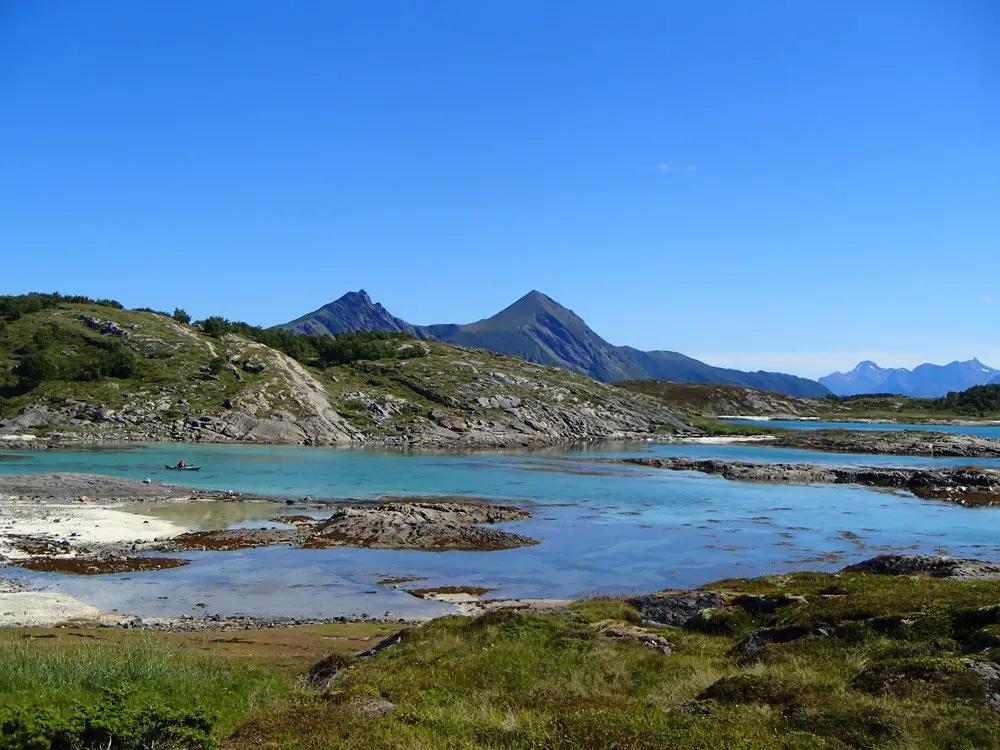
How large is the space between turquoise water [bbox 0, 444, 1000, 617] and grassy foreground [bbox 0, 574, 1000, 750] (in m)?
12.1

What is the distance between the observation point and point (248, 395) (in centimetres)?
13450

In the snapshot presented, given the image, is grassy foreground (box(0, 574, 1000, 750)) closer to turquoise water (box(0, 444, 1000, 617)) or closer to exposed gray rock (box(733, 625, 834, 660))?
exposed gray rock (box(733, 625, 834, 660))

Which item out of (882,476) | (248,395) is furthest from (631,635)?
(248,395)

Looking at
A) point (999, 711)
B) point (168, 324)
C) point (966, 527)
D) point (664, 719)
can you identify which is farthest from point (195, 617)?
point (168, 324)

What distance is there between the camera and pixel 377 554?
4603cm

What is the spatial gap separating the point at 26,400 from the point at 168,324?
45.0 meters

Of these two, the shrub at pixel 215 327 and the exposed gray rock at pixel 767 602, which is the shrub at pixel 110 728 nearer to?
the exposed gray rock at pixel 767 602

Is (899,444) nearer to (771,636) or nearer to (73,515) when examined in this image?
(73,515)

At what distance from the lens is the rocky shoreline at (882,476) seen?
8256 centimetres

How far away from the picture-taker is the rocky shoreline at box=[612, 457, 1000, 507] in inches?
3250

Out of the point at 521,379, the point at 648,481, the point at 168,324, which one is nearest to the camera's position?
Result: the point at 648,481

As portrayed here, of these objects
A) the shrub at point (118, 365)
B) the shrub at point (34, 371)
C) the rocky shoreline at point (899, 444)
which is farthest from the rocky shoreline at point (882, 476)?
the shrub at point (34, 371)

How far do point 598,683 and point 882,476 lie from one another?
301 ft

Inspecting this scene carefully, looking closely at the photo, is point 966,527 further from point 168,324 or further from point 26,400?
point 168,324
